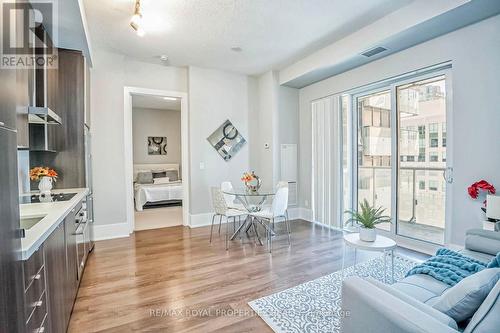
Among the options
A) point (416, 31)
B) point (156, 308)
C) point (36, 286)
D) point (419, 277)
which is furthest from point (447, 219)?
point (36, 286)

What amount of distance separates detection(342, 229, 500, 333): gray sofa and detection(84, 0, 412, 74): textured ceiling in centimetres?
294

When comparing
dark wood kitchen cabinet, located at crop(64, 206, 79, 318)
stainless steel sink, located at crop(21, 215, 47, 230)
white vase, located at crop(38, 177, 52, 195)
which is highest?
white vase, located at crop(38, 177, 52, 195)

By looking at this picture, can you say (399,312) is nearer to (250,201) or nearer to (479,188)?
(479,188)

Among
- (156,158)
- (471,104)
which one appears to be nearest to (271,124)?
(471,104)

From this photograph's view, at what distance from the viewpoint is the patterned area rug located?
1.95 meters

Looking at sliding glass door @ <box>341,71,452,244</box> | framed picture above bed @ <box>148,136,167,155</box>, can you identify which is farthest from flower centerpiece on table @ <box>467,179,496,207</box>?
framed picture above bed @ <box>148,136,167,155</box>

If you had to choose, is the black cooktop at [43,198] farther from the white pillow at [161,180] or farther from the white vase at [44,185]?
the white pillow at [161,180]

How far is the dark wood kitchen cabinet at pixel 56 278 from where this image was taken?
4.84 feet

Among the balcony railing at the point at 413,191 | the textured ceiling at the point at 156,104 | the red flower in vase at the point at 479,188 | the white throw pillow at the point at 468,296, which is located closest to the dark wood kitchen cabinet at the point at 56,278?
the white throw pillow at the point at 468,296

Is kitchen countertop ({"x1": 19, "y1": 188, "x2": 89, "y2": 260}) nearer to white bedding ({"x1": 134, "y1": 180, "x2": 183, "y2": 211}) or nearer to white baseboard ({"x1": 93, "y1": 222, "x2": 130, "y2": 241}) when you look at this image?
white baseboard ({"x1": 93, "y1": 222, "x2": 130, "y2": 241})

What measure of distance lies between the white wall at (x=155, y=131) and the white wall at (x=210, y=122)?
3.47 metres

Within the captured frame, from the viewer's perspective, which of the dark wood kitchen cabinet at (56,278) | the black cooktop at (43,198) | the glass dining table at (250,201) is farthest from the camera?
the glass dining table at (250,201)

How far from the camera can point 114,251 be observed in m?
3.60

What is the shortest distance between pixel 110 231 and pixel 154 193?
6.89 ft
